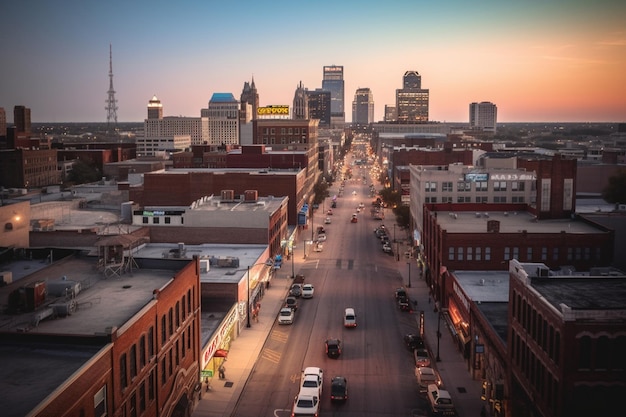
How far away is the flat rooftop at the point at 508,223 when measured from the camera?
67625 millimetres

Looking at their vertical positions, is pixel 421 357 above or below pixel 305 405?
below

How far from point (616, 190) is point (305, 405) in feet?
284

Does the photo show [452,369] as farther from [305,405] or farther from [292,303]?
[292,303]

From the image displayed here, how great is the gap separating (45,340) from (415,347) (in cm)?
3214

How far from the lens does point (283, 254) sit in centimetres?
9206

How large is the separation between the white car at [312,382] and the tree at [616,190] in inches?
3131

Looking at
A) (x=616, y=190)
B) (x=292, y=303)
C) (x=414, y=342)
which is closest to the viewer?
(x=414, y=342)

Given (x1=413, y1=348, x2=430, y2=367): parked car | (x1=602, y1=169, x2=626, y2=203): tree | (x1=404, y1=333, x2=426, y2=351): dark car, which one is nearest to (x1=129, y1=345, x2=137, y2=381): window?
(x1=413, y1=348, x2=430, y2=367): parked car

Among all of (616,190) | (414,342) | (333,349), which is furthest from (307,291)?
(616,190)

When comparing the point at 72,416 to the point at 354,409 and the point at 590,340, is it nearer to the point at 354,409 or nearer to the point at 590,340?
the point at 354,409

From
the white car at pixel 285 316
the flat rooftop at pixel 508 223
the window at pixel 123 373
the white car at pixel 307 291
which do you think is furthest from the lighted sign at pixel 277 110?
the window at pixel 123 373

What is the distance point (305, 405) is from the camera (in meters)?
39.9

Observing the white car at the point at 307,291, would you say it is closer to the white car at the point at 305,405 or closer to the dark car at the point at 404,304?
the dark car at the point at 404,304

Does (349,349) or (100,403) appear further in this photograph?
(349,349)
